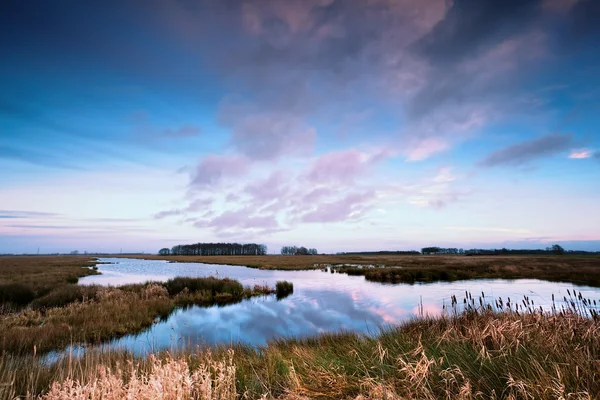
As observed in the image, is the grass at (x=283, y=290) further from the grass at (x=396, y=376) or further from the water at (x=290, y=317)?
the grass at (x=396, y=376)

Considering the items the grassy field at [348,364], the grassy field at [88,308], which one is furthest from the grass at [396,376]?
the grassy field at [88,308]

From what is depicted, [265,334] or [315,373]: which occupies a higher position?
[315,373]

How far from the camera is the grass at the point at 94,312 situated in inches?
496

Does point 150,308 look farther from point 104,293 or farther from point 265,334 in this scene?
point 265,334

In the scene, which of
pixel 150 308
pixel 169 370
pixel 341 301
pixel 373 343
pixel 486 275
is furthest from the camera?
pixel 486 275

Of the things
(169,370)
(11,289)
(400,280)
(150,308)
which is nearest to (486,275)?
(400,280)

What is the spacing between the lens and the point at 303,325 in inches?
708

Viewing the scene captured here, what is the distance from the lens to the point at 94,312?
56.5ft

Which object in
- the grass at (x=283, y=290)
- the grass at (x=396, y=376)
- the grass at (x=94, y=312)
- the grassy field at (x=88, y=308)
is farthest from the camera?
the grass at (x=283, y=290)

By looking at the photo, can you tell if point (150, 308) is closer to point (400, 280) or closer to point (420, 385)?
point (420, 385)

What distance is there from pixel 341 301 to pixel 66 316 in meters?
18.9

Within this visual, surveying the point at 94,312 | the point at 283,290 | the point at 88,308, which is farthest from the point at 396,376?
Result: the point at 283,290

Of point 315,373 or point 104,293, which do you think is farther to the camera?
point 104,293

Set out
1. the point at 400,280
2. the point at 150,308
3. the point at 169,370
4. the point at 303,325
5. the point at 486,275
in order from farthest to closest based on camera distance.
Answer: the point at 486,275 → the point at 400,280 → the point at 150,308 → the point at 303,325 → the point at 169,370
